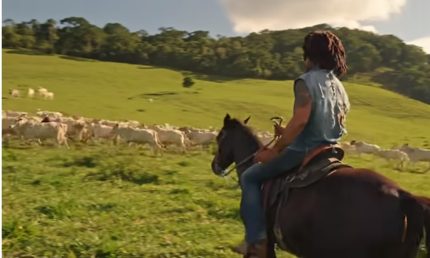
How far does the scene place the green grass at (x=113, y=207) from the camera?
316 inches

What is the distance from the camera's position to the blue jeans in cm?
539

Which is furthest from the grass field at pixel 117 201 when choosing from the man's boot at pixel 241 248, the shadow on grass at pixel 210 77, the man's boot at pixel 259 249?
the shadow on grass at pixel 210 77

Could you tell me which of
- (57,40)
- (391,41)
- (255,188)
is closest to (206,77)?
(57,40)

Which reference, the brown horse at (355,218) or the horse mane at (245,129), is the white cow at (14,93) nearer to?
the horse mane at (245,129)

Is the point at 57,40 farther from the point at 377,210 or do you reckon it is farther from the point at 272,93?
the point at 377,210

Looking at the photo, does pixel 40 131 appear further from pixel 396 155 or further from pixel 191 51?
pixel 191 51

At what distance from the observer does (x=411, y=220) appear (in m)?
4.66

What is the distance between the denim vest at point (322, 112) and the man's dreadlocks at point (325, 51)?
0.07 m

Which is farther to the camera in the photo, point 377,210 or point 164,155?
point 164,155

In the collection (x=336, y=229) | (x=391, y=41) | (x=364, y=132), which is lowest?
(x=364, y=132)

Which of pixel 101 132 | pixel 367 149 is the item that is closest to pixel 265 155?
pixel 101 132

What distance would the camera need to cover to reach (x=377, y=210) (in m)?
4.60

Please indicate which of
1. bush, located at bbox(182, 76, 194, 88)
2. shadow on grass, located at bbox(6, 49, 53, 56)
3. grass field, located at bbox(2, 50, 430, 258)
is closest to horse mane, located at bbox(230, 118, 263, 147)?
grass field, located at bbox(2, 50, 430, 258)

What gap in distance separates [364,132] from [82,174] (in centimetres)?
3812
